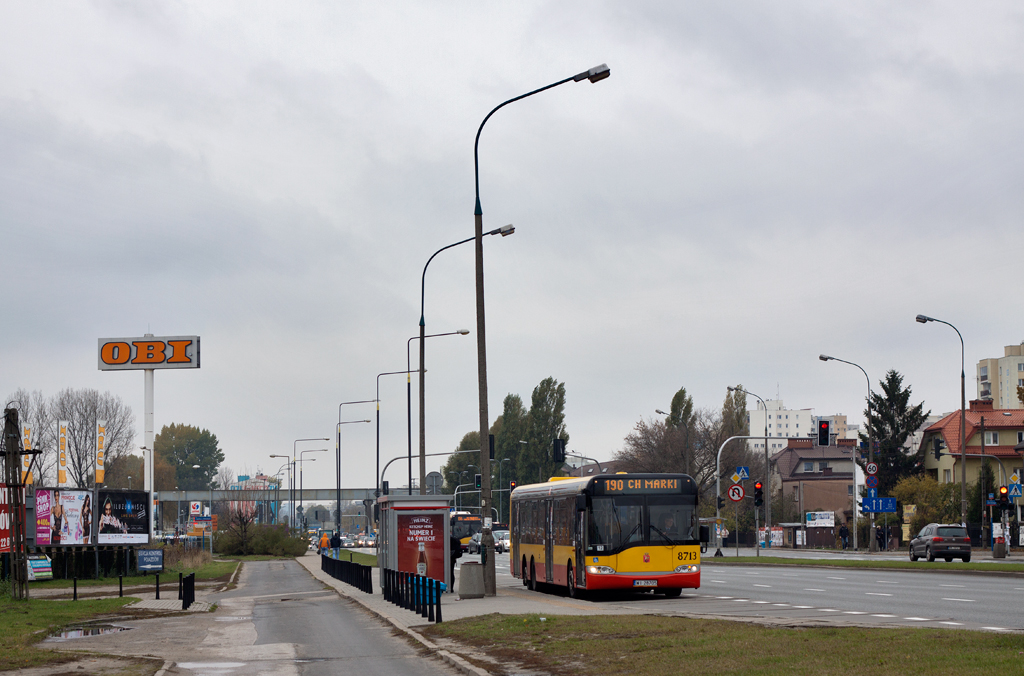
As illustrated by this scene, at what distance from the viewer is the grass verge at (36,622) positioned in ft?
52.5

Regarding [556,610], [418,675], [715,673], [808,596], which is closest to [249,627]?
[556,610]

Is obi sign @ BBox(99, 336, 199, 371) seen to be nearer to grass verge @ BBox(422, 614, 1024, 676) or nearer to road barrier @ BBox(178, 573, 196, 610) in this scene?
road barrier @ BBox(178, 573, 196, 610)

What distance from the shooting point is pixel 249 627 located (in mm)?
22609

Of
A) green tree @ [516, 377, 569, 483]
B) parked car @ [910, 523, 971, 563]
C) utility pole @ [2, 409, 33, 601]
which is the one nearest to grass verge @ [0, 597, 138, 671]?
utility pole @ [2, 409, 33, 601]

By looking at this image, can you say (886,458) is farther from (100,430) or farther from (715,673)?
(715,673)

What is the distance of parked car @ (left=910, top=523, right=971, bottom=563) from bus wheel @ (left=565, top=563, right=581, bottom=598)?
2516 cm

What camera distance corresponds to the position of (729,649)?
1316 cm

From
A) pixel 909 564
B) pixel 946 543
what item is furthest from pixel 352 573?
pixel 946 543

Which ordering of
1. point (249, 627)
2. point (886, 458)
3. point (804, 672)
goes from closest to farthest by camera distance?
point (804, 672)
point (249, 627)
point (886, 458)

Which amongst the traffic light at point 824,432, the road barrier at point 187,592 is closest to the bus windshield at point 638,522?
the road barrier at point 187,592

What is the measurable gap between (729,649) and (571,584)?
1339 cm

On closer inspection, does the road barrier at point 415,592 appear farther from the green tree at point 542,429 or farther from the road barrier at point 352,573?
the green tree at point 542,429

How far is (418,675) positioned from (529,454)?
95.4 m

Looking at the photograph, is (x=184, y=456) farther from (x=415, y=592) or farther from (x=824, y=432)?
(x=415, y=592)
